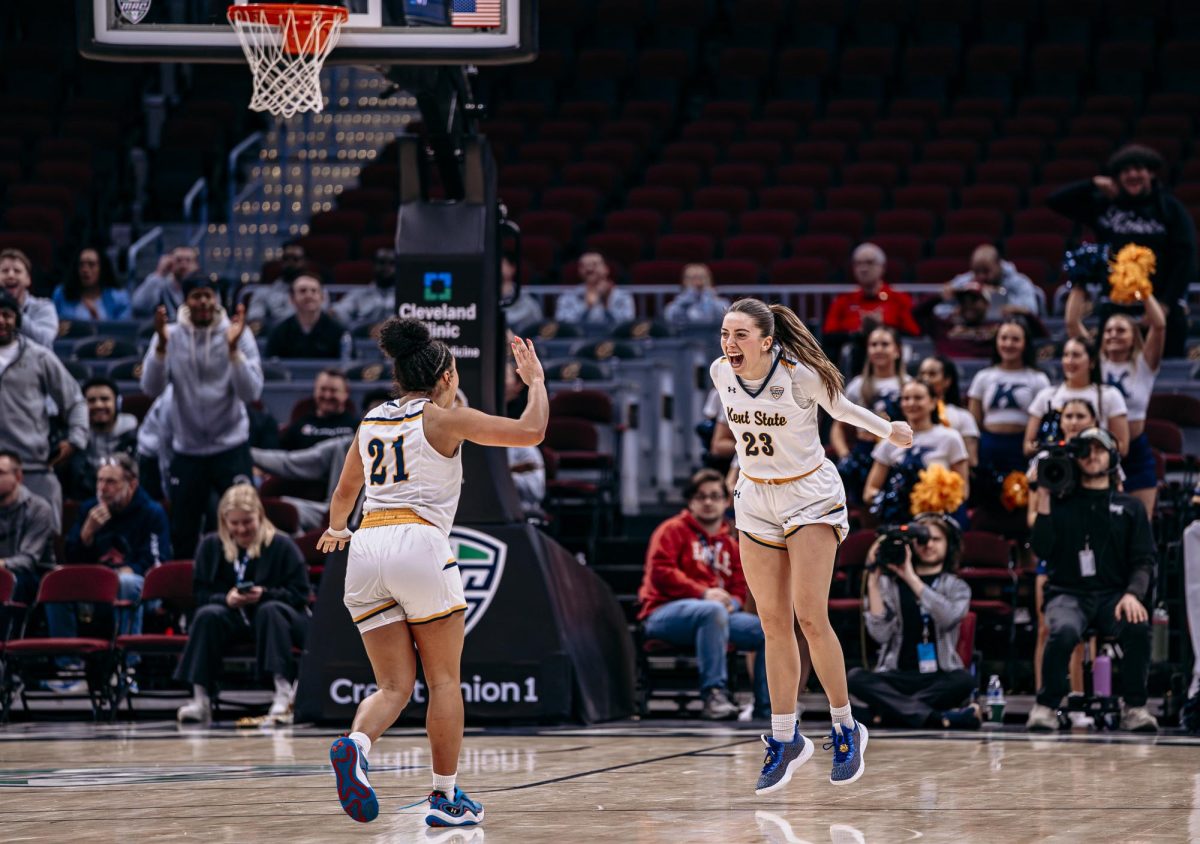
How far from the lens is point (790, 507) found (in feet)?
22.7

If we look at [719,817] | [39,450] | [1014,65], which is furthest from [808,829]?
Answer: [1014,65]

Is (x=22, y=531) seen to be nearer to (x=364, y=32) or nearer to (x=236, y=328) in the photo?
(x=236, y=328)

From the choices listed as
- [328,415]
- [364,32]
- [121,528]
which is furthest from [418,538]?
[328,415]

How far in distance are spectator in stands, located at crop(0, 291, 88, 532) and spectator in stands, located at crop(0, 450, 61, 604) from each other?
0.22 m

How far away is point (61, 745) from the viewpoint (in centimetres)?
901

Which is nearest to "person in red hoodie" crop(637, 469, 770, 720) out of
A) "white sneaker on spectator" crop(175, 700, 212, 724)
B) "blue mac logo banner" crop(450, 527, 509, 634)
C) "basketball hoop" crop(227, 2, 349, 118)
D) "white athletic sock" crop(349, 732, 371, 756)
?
"blue mac logo banner" crop(450, 527, 509, 634)

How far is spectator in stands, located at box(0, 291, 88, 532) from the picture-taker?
11688 mm

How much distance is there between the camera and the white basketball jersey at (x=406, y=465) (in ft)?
20.5

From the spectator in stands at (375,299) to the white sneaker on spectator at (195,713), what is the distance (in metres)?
4.96

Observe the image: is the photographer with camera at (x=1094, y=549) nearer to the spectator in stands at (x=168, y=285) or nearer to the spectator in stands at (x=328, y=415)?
the spectator in stands at (x=328, y=415)

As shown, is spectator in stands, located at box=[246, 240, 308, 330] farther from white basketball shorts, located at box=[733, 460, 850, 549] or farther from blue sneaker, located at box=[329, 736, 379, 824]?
blue sneaker, located at box=[329, 736, 379, 824]

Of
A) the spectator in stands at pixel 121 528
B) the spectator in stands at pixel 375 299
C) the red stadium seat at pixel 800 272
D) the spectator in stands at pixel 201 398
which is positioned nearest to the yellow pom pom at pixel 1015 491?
the spectator in stands at pixel 201 398

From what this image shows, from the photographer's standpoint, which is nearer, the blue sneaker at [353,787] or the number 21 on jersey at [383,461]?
the blue sneaker at [353,787]

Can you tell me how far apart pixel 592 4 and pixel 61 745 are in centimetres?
1526
